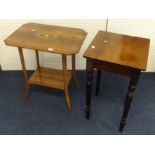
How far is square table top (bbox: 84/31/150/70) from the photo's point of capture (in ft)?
4.29

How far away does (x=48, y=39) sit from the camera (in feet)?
5.13

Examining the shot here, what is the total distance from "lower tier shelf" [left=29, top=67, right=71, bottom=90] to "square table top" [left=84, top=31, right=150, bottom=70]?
563 millimetres

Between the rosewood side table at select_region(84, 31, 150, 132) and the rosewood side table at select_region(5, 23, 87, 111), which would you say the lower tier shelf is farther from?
the rosewood side table at select_region(84, 31, 150, 132)

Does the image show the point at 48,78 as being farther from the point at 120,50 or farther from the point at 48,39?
the point at 120,50

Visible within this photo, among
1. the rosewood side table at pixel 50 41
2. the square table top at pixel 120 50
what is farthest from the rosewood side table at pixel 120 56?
the rosewood side table at pixel 50 41

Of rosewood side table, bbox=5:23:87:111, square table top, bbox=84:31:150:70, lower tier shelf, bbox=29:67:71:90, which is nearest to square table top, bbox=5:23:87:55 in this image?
rosewood side table, bbox=5:23:87:111

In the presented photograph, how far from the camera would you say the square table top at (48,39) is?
1.45 metres

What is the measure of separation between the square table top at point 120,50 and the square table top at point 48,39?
134mm

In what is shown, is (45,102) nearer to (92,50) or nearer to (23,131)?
(23,131)

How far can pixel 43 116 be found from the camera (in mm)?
1860

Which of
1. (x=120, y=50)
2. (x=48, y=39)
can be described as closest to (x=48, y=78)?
(x=48, y=39)

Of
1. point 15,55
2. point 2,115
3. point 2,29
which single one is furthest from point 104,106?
point 2,29

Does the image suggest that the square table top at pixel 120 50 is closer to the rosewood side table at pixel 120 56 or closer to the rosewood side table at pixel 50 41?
the rosewood side table at pixel 120 56

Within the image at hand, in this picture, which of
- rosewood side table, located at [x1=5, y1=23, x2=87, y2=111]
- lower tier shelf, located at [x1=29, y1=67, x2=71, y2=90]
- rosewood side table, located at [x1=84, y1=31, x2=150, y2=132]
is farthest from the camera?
lower tier shelf, located at [x1=29, y1=67, x2=71, y2=90]
